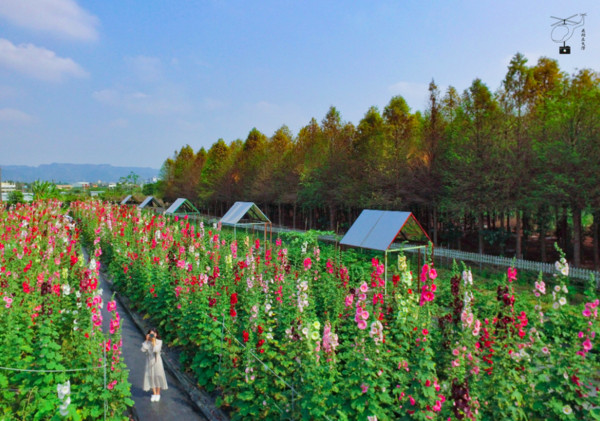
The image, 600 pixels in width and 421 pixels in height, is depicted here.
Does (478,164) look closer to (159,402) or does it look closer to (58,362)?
(159,402)

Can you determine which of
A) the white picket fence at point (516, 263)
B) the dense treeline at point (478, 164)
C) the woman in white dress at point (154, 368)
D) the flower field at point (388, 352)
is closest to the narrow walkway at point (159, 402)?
the woman in white dress at point (154, 368)

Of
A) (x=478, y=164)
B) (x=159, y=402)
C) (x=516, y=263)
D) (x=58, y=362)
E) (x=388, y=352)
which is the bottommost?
(x=159, y=402)

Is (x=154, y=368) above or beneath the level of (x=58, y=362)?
beneath

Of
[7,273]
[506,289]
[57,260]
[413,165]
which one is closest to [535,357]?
[506,289]

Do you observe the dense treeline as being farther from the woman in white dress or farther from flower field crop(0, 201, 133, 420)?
flower field crop(0, 201, 133, 420)

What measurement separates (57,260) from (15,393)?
19.8 ft

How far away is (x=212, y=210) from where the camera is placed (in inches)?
2472

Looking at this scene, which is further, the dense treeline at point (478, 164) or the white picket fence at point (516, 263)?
the dense treeline at point (478, 164)

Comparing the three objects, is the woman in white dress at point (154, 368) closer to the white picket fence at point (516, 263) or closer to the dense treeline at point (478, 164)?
the white picket fence at point (516, 263)

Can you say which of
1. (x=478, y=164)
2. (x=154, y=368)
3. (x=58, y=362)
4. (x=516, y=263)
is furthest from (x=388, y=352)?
(x=478, y=164)

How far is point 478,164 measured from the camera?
2153 cm

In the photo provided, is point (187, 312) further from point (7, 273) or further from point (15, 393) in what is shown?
point (7, 273)

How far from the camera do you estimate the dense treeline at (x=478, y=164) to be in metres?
17.9

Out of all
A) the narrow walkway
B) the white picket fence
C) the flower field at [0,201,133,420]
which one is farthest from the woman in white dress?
the white picket fence
